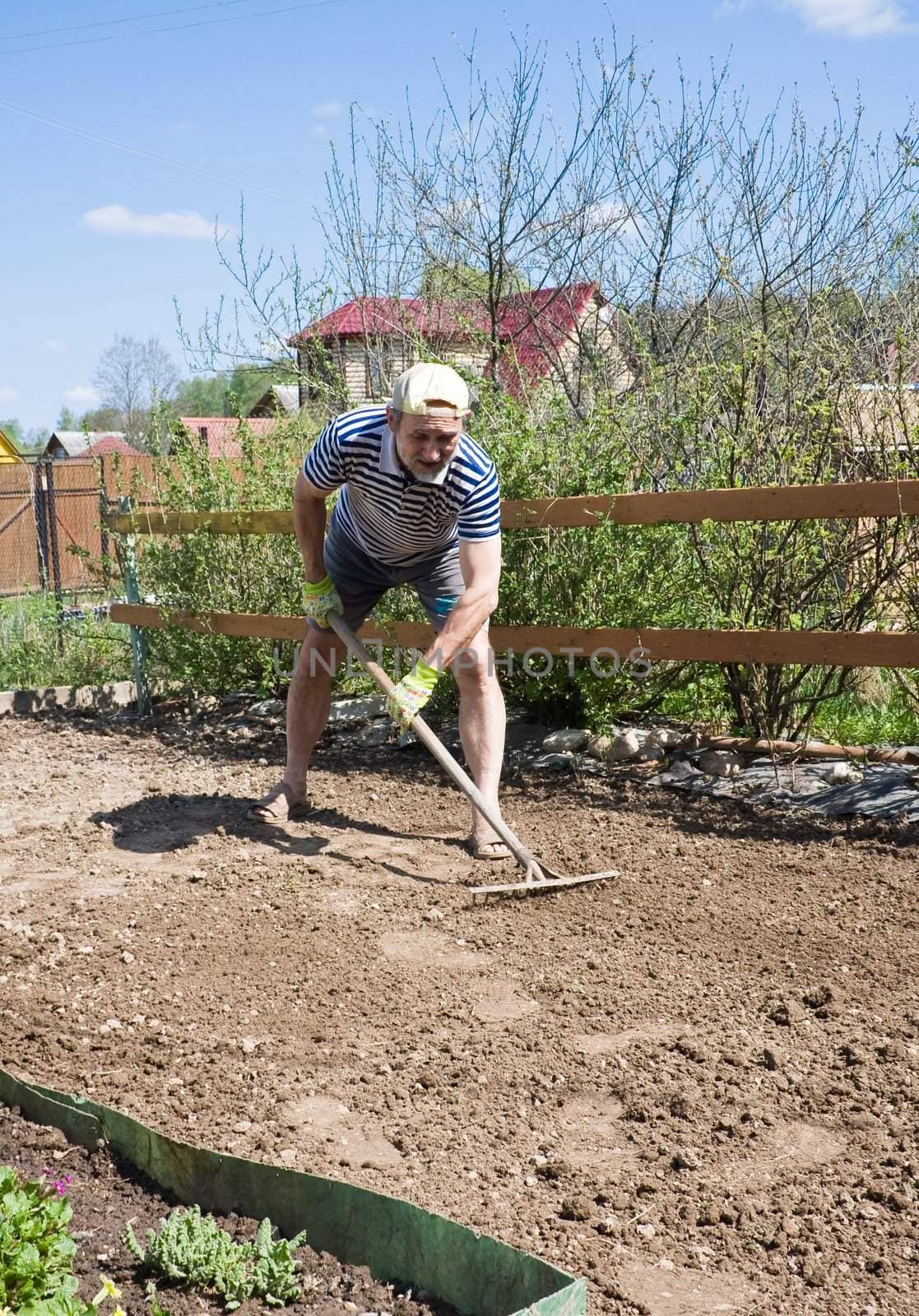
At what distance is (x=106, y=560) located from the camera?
25.9 ft

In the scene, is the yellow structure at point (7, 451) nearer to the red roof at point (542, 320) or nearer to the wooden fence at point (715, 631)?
the red roof at point (542, 320)

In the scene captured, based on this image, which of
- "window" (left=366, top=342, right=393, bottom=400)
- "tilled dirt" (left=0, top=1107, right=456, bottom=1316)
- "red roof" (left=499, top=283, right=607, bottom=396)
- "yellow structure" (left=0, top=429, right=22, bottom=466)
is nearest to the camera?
"tilled dirt" (left=0, top=1107, right=456, bottom=1316)

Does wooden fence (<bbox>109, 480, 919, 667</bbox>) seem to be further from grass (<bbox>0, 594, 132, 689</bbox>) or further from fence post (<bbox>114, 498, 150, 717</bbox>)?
grass (<bbox>0, 594, 132, 689</bbox>)

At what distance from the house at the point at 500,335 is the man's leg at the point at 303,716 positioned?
5.26 metres

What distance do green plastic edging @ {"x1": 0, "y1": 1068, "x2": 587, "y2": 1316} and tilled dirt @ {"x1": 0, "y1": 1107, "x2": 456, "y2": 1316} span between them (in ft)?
0.09

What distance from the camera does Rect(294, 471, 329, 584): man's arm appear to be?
457 cm

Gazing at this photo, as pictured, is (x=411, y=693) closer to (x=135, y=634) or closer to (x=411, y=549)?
(x=411, y=549)

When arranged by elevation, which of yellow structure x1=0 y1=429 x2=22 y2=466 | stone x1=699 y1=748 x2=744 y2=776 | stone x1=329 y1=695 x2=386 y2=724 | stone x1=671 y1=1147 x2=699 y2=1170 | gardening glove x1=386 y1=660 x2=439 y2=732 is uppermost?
yellow structure x1=0 y1=429 x2=22 y2=466

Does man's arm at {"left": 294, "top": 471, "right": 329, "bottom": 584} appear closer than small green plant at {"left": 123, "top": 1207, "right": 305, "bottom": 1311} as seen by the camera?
No

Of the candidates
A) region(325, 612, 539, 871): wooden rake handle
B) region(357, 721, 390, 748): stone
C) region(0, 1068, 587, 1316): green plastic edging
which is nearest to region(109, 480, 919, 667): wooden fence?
region(357, 721, 390, 748): stone

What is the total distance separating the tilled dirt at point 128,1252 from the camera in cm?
204

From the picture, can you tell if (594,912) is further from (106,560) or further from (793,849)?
(106,560)

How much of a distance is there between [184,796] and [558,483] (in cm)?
232

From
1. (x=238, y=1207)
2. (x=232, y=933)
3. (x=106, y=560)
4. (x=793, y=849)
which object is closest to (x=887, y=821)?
(x=793, y=849)
